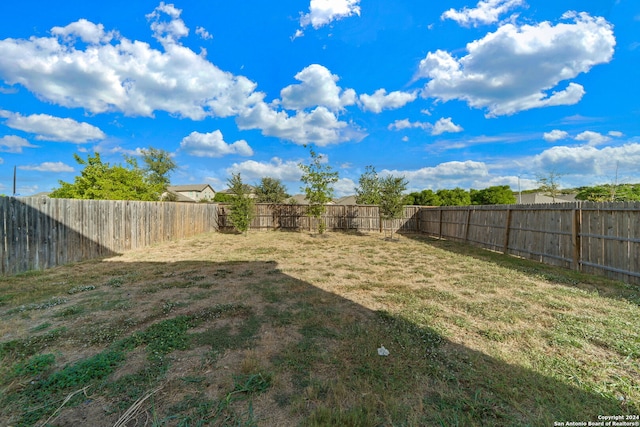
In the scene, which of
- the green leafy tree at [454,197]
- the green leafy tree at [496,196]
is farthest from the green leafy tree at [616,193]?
the green leafy tree at [454,197]

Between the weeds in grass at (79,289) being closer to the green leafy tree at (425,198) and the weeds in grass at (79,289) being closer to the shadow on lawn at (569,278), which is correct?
the shadow on lawn at (569,278)

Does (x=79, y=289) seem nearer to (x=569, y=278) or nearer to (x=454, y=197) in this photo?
(x=569, y=278)

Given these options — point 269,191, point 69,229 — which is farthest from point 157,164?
point 69,229

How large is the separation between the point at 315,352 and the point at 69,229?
769 centimetres

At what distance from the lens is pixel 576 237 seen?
5914 mm

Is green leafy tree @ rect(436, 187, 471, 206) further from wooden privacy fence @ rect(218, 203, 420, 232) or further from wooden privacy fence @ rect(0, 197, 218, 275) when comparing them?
wooden privacy fence @ rect(0, 197, 218, 275)

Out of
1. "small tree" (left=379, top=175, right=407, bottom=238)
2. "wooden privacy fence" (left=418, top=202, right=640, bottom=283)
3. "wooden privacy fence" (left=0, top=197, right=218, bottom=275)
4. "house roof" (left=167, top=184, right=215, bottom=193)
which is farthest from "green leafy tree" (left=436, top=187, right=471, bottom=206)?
"house roof" (left=167, top=184, right=215, bottom=193)

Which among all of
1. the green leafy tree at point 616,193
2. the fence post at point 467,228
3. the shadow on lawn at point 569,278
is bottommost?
the shadow on lawn at point 569,278

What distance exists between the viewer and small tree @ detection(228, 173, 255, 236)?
1323cm

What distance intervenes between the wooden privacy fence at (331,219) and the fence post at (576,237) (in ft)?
31.1

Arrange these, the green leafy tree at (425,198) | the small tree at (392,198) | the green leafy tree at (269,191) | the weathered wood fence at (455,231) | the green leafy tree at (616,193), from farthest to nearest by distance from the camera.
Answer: the green leafy tree at (269,191) < the green leafy tree at (425,198) < the green leafy tree at (616,193) < the small tree at (392,198) < the weathered wood fence at (455,231)

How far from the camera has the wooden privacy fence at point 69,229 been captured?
214 inches

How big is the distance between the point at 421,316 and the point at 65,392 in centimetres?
368

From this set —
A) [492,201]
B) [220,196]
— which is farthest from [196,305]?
[220,196]
